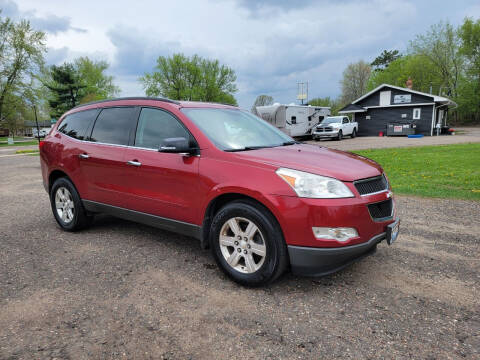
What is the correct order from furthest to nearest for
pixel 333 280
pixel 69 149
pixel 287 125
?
1. pixel 287 125
2. pixel 69 149
3. pixel 333 280

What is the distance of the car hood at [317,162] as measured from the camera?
9.71ft

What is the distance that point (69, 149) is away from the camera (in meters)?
4.82

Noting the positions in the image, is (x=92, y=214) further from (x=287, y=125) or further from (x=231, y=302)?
(x=287, y=125)

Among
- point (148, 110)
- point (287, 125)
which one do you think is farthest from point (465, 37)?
point (148, 110)

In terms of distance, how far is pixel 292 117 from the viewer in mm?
26391

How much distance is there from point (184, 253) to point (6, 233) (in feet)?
9.51

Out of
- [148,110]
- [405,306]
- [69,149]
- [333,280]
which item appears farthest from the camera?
[69,149]

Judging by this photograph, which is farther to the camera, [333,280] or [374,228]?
[333,280]

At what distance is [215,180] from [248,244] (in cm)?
67

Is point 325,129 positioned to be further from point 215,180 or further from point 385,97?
point 215,180

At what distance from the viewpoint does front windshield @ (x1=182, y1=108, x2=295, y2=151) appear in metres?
3.54

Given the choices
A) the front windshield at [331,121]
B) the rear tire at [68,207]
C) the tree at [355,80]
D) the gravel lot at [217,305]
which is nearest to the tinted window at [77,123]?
the rear tire at [68,207]

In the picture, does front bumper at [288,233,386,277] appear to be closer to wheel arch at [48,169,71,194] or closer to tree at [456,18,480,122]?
wheel arch at [48,169,71,194]

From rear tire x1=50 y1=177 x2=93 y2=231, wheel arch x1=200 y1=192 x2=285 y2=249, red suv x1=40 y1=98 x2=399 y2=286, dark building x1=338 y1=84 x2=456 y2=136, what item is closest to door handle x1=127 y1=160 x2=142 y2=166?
red suv x1=40 y1=98 x2=399 y2=286
